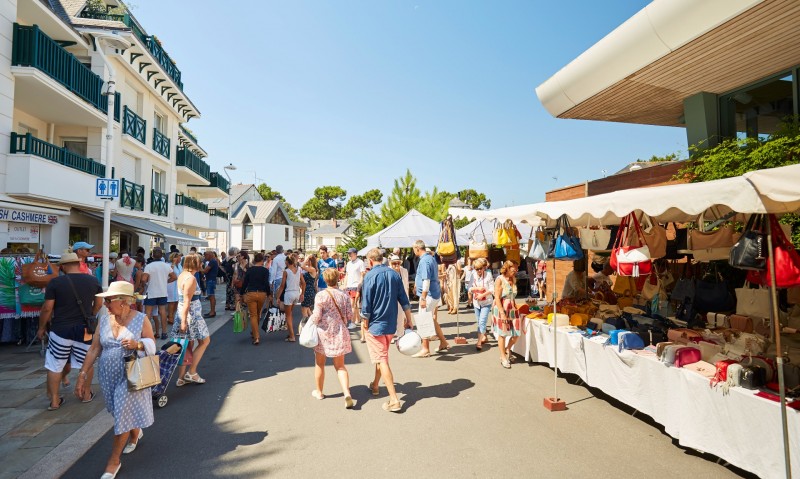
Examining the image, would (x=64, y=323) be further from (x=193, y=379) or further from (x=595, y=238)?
(x=595, y=238)

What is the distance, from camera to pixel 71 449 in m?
4.20

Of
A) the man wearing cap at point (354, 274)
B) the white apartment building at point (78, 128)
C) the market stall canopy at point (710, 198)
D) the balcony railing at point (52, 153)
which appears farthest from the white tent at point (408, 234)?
the balcony railing at point (52, 153)

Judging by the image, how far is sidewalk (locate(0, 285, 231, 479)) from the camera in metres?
3.97

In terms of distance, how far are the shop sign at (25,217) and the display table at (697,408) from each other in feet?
43.2

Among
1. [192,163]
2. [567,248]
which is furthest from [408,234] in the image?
[192,163]

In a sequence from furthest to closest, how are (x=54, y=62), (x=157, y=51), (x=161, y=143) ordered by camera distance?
(x=161, y=143), (x=157, y=51), (x=54, y=62)

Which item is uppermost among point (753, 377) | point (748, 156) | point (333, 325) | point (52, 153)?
point (52, 153)

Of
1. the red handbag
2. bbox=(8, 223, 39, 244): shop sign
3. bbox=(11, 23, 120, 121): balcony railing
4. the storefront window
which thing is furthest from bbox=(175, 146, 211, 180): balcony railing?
the red handbag

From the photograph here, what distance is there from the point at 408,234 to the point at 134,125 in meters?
13.3

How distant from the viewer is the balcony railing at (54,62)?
36.7 ft

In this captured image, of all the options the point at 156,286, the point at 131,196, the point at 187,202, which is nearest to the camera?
the point at 156,286

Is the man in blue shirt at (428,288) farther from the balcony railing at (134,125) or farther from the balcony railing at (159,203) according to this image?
the balcony railing at (159,203)

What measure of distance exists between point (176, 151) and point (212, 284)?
14489 mm

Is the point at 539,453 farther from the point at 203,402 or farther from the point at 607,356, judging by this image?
the point at 203,402
